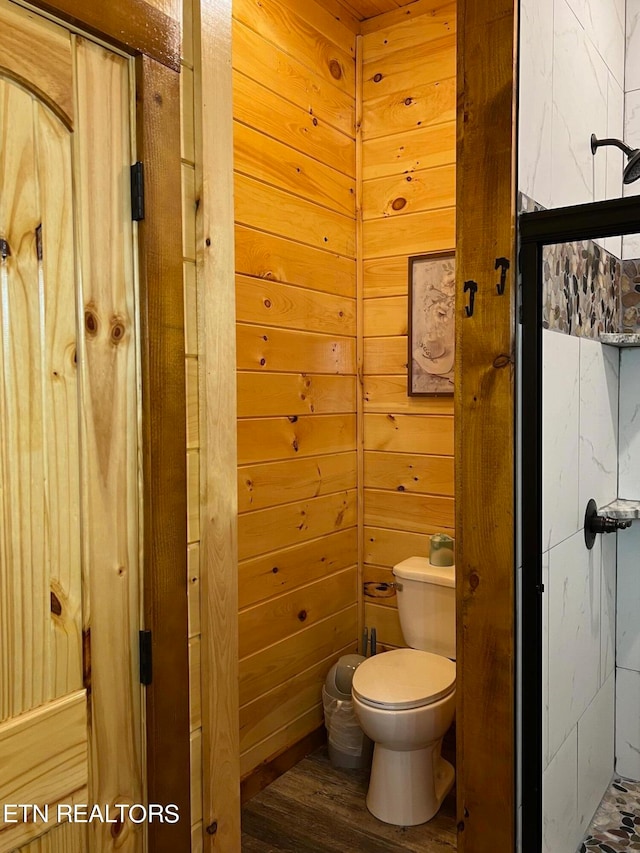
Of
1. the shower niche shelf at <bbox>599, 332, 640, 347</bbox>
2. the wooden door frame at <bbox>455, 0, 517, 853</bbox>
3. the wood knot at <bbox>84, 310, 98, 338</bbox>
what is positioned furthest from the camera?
the shower niche shelf at <bbox>599, 332, 640, 347</bbox>

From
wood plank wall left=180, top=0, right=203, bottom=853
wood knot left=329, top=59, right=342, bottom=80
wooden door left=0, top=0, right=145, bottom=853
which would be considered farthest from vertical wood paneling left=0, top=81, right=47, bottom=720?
wood knot left=329, top=59, right=342, bottom=80

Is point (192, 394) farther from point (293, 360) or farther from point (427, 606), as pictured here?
point (427, 606)

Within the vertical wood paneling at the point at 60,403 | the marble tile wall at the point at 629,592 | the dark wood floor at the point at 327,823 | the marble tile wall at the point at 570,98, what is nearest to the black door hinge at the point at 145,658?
the vertical wood paneling at the point at 60,403

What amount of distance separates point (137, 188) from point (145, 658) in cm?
81

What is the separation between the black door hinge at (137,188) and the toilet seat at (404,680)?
180 cm

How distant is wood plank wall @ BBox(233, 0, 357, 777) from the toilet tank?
335 millimetres

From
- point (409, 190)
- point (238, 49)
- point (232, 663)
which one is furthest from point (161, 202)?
point (409, 190)

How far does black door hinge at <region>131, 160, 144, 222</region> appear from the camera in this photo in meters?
1.17

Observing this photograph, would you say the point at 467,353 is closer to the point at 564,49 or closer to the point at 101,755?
the point at 564,49

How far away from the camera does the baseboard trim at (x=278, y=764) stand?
97.0 inches

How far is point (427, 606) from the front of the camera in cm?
271

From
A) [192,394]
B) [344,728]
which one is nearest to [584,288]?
[192,394]

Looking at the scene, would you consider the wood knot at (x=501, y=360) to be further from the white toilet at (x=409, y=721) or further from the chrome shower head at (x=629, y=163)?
the white toilet at (x=409, y=721)

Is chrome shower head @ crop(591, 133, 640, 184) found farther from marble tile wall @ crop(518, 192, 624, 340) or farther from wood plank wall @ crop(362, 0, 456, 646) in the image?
wood plank wall @ crop(362, 0, 456, 646)
